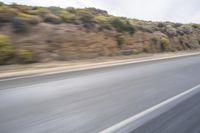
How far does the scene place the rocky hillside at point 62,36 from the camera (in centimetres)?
1734

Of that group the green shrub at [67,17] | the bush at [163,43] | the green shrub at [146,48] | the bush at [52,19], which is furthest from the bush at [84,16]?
the bush at [163,43]

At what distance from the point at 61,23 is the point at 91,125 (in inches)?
696

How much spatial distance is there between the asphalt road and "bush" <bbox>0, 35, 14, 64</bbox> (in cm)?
420

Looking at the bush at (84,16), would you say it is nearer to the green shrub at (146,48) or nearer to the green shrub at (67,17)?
the green shrub at (67,17)

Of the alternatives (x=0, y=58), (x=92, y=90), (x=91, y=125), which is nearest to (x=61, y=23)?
(x=0, y=58)

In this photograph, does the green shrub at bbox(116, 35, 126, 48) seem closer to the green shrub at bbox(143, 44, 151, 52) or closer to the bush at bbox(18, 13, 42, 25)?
the green shrub at bbox(143, 44, 151, 52)

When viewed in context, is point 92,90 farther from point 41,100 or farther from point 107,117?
point 107,117

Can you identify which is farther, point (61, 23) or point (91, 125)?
point (61, 23)

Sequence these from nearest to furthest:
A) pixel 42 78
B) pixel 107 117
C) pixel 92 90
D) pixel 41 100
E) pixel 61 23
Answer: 1. pixel 107 117
2. pixel 41 100
3. pixel 92 90
4. pixel 42 78
5. pixel 61 23

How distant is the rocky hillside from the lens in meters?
17.3

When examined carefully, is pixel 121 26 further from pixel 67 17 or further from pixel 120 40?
pixel 67 17

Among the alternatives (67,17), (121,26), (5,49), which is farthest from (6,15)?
(121,26)

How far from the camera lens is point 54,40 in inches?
794

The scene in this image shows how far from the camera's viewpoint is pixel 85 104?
7.56 meters
